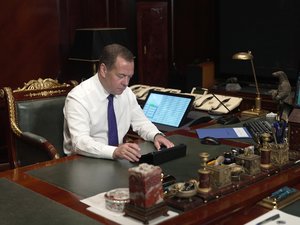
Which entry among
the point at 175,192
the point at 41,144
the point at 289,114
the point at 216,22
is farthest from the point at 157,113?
the point at 216,22

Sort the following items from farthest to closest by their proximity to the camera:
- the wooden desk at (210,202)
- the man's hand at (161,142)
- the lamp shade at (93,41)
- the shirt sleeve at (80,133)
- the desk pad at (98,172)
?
the lamp shade at (93,41) → the man's hand at (161,142) → the shirt sleeve at (80,133) → the desk pad at (98,172) → the wooden desk at (210,202)

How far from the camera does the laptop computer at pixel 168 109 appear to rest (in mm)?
3090

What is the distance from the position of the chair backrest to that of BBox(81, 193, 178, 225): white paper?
123cm

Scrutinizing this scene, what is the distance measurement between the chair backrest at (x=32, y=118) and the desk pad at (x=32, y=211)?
43.4 inches

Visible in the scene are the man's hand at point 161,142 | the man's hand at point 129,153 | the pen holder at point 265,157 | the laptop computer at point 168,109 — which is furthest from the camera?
the laptop computer at point 168,109

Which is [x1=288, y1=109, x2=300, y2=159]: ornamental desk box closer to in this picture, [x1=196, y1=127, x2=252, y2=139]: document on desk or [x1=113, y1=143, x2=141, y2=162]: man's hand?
[x1=196, y1=127, x2=252, y2=139]: document on desk

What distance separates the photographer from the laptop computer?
3.09 meters

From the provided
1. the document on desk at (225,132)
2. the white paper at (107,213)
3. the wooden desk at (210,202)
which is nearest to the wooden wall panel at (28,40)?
the document on desk at (225,132)

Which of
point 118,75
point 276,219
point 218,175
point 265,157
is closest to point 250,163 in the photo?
point 265,157

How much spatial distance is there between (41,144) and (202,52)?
312 cm

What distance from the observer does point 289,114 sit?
92.7 inches

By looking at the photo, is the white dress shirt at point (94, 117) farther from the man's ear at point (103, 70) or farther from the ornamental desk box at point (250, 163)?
the ornamental desk box at point (250, 163)

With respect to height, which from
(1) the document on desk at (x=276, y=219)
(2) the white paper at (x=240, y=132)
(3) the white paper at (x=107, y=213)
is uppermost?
(3) the white paper at (x=107, y=213)

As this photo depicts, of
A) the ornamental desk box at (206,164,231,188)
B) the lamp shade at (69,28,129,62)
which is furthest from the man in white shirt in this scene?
the lamp shade at (69,28,129,62)
